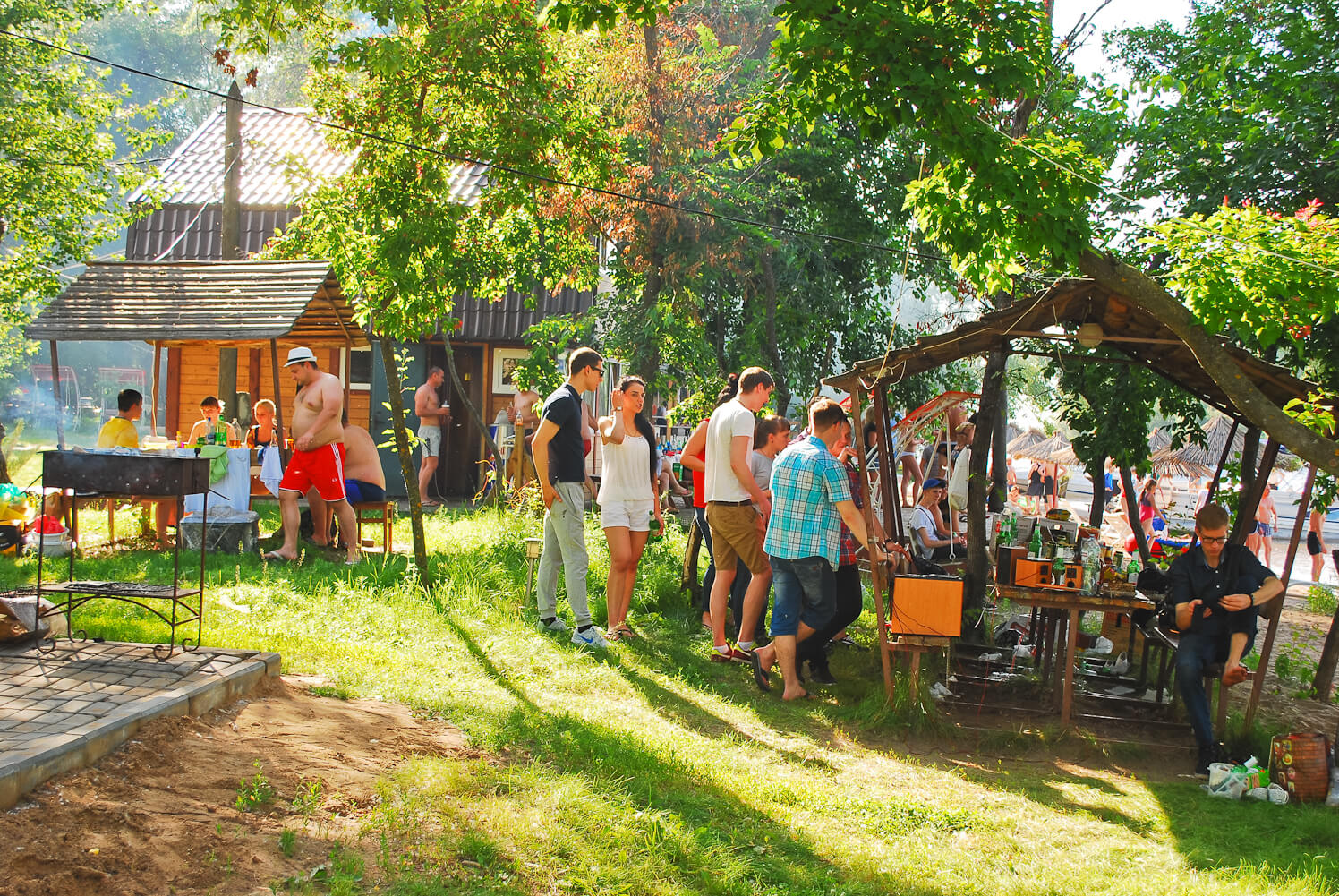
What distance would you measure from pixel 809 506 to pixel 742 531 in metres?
0.90

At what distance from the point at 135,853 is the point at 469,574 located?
212 inches

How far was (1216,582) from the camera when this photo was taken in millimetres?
6574

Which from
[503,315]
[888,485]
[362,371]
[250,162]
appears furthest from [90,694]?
[250,162]

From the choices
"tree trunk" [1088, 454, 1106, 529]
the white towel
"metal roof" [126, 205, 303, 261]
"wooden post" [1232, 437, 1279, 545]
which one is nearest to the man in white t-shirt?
"wooden post" [1232, 437, 1279, 545]

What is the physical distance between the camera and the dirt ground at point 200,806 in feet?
11.6

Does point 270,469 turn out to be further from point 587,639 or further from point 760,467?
point 760,467

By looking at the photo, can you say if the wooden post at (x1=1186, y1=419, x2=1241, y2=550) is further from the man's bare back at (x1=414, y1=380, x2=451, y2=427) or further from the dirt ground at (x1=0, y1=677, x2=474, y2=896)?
the man's bare back at (x1=414, y1=380, x2=451, y2=427)

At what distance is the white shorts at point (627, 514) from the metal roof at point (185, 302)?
16.5ft

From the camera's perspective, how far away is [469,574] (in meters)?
9.04

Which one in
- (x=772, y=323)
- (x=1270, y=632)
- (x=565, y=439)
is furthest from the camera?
(x=772, y=323)

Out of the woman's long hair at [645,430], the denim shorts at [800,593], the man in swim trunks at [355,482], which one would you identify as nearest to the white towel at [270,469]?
the man in swim trunks at [355,482]

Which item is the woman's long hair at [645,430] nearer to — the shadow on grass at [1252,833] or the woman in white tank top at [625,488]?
the woman in white tank top at [625,488]

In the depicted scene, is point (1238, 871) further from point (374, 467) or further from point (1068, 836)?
point (374, 467)

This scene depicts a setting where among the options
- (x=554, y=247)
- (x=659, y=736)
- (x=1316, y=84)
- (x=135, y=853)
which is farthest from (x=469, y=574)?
(x=1316, y=84)
